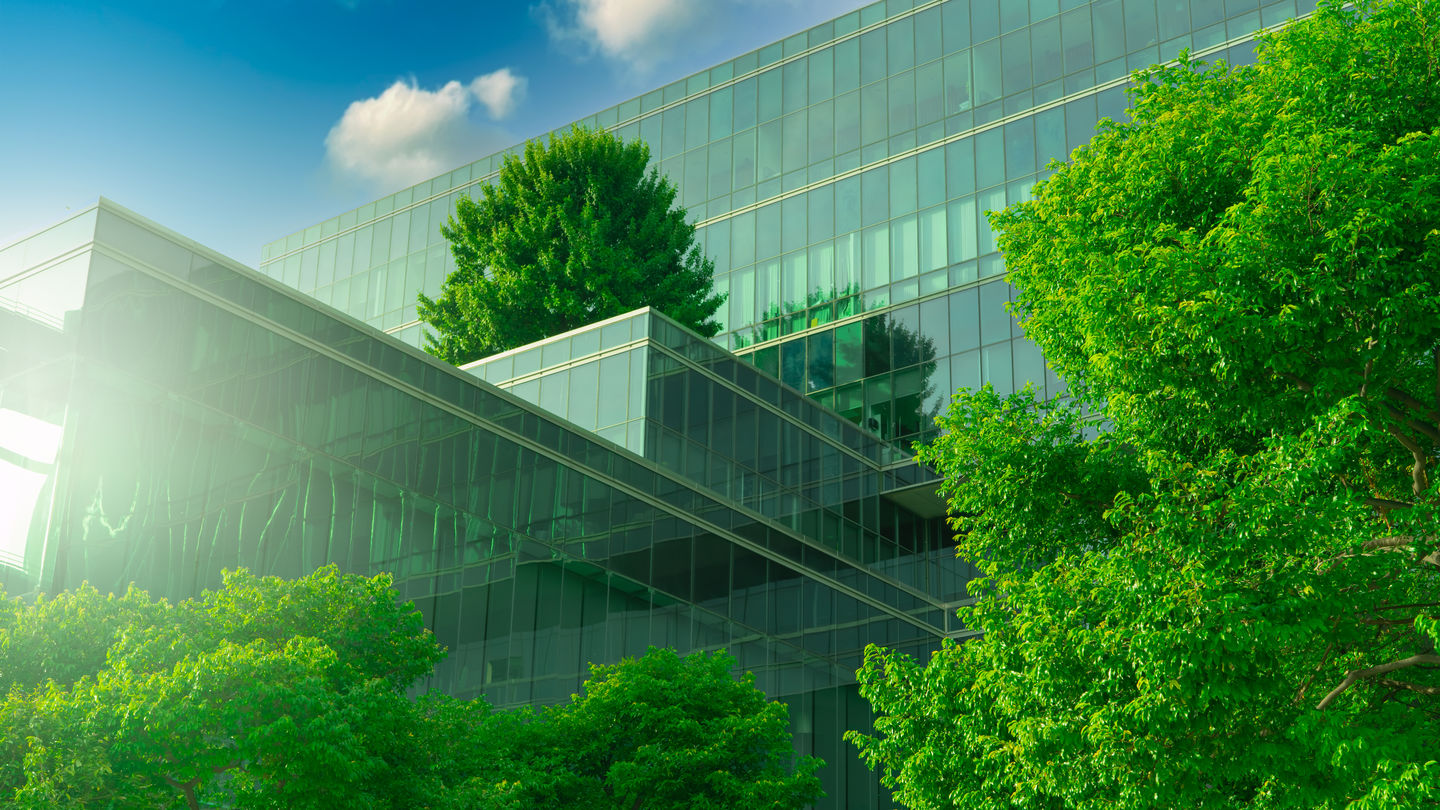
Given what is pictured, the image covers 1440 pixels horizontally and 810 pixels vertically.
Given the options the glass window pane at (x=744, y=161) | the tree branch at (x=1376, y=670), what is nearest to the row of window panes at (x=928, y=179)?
the glass window pane at (x=744, y=161)

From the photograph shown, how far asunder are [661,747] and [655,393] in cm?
1266

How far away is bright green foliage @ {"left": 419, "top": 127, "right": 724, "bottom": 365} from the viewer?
44031 millimetres

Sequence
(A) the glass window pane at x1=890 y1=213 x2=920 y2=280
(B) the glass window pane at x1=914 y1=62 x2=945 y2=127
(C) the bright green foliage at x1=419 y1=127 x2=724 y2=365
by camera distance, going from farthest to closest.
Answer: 1. (B) the glass window pane at x1=914 y1=62 x2=945 y2=127
2. (A) the glass window pane at x1=890 y1=213 x2=920 y2=280
3. (C) the bright green foliage at x1=419 y1=127 x2=724 y2=365

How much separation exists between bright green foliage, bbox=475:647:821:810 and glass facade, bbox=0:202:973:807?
422 cm

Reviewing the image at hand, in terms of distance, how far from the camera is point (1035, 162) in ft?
149

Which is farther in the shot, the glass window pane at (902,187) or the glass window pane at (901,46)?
the glass window pane at (901,46)

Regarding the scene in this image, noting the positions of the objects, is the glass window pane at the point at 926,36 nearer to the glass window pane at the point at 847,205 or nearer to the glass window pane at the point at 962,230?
the glass window pane at the point at 847,205

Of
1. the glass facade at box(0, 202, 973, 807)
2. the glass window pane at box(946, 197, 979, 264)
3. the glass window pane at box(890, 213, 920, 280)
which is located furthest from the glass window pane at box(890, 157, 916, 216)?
the glass facade at box(0, 202, 973, 807)

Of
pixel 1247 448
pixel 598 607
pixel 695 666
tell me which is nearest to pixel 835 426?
pixel 598 607

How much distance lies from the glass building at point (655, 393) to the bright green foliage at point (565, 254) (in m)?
5.26

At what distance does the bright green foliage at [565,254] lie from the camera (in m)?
44.0

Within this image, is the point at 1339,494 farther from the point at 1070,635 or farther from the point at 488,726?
the point at 488,726

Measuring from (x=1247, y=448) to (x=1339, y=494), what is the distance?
204 centimetres

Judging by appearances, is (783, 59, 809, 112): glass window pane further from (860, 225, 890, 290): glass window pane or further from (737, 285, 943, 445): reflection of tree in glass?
(737, 285, 943, 445): reflection of tree in glass
